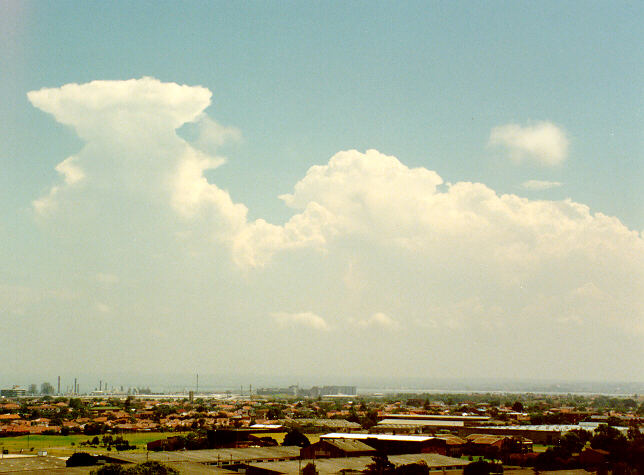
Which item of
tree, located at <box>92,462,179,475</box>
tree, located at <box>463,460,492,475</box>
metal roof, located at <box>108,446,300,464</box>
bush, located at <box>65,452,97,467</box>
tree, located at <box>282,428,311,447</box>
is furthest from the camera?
tree, located at <box>282,428,311,447</box>

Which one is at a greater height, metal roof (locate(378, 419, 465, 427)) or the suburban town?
the suburban town

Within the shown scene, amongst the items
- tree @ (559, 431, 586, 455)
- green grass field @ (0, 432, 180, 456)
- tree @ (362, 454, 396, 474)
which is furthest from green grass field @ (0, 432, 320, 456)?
tree @ (559, 431, 586, 455)

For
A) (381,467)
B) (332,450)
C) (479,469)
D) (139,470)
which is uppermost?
(139,470)

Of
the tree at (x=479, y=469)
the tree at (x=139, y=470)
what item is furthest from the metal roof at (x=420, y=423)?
the tree at (x=139, y=470)

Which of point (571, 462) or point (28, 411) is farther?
point (28, 411)

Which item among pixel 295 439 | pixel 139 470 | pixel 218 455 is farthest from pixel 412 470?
pixel 295 439

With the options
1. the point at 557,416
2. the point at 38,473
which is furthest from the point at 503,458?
the point at 557,416

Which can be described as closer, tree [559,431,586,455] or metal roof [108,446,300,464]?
metal roof [108,446,300,464]

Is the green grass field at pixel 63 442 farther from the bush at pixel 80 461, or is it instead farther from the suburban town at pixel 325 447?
the bush at pixel 80 461

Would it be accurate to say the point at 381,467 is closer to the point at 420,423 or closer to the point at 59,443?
the point at 59,443

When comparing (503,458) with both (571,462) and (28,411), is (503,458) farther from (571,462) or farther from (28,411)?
(28,411)

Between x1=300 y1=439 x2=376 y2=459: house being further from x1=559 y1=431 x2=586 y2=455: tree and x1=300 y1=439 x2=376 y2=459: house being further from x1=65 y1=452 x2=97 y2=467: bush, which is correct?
x1=559 y1=431 x2=586 y2=455: tree
